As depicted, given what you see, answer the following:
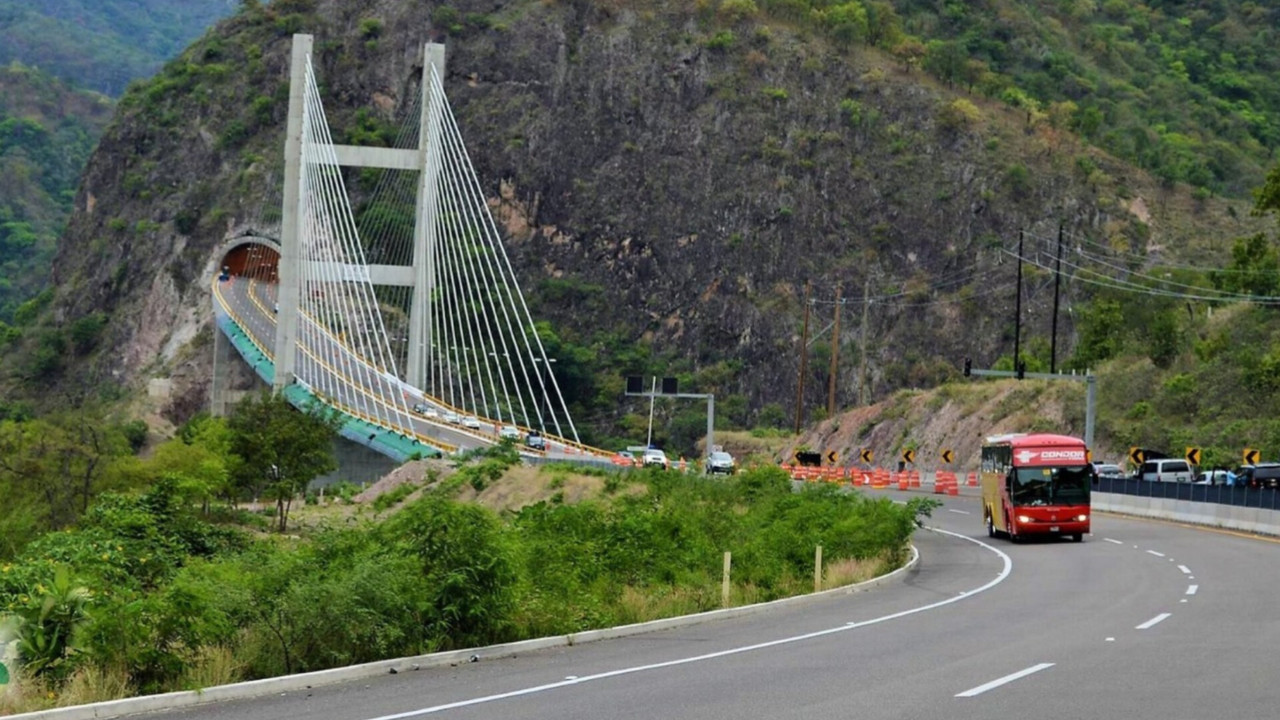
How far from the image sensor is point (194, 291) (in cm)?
12619

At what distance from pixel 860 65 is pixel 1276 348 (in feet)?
200

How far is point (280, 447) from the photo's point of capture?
7356cm

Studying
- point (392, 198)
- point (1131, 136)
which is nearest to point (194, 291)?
point (392, 198)

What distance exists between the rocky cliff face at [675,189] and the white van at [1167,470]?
46663 mm

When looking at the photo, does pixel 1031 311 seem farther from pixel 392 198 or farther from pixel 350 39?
pixel 350 39

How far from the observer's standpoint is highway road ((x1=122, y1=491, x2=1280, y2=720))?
1523 centimetres

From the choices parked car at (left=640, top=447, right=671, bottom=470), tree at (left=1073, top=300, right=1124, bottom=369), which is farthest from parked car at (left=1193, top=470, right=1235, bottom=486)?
tree at (left=1073, top=300, right=1124, bottom=369)

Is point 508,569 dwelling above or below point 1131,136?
below

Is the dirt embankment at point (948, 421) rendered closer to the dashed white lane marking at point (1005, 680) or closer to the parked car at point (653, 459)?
the parked car at point (653, 459)

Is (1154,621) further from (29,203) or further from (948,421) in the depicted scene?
(29,203)

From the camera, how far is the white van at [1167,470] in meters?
66.0

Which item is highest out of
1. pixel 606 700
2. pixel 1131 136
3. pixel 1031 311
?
pixel 1131 136

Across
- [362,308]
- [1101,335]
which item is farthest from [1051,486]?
[1101,335]

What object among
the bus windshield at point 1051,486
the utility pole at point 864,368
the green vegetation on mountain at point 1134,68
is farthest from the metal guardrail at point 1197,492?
the green vegetation on mountain at point 1134,68
